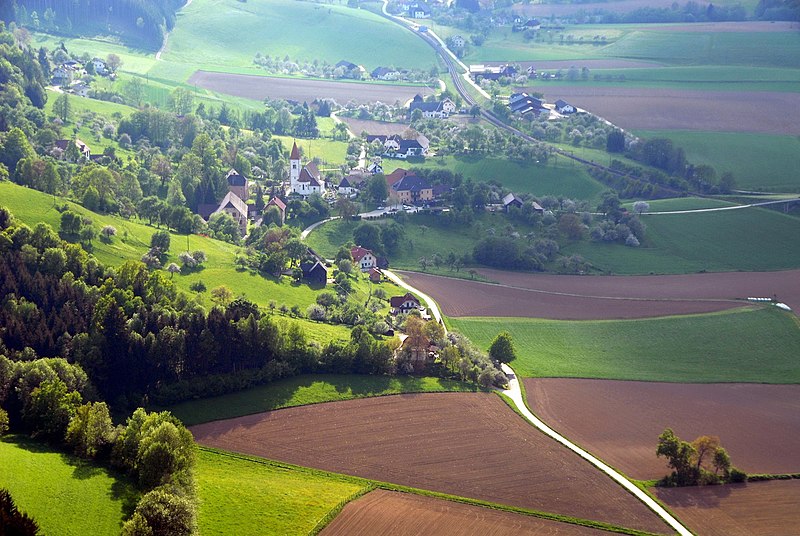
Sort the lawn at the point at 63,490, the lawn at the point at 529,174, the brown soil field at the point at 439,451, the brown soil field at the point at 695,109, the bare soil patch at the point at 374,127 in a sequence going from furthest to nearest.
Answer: the bare soil patch at the point at 374,127, the brown soil field at the point at 695,109, the lawn at the point at 529,174, the brown soil field at the point at 439,451, the lawn at the point at 63,490

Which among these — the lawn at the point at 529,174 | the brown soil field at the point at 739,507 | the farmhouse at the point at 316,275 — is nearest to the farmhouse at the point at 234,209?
the farmhouse at the point at 316,275

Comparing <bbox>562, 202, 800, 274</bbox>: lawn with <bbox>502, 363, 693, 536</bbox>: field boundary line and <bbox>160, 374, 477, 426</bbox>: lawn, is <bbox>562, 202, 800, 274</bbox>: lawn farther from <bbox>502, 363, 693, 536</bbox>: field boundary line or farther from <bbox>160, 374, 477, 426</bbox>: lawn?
<bbox>160, 374, 477, 426</bbox>: lawn

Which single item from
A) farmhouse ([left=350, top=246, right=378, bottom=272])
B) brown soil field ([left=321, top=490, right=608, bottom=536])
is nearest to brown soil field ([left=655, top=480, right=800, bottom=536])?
brown soil field ([left=321, top=490, right=608, bottom=536])

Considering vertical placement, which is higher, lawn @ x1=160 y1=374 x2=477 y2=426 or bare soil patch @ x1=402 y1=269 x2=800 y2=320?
bare soil patch @ x1=402 y1=269 x2=800 y2=320

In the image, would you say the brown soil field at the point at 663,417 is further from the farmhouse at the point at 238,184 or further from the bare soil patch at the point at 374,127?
the bare soil patch at the point at 374,127

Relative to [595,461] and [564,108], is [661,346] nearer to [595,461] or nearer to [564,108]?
[595,461]

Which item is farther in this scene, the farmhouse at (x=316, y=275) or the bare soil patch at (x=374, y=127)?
the bare soil patch at (x=374, y=127)

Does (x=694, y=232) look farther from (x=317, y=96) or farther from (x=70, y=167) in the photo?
(x=317, y=96)
